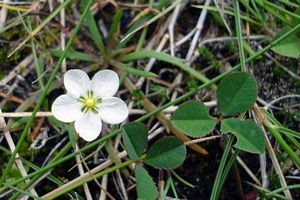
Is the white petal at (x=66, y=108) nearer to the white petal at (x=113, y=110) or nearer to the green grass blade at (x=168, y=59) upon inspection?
the white petal at (x=113, y=110)

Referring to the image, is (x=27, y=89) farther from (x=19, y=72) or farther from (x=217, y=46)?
(x=217, y=46)

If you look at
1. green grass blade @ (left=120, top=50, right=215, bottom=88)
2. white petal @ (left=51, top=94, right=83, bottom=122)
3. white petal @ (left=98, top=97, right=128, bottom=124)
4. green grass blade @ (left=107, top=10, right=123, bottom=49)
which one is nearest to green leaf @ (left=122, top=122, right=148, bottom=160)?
white petal @ (left=98, top=97, right=128, bottom=124)

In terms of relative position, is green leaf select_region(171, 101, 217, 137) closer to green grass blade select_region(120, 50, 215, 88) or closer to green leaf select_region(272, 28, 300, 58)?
green grass blade select_region(120, 50, 215, 88)

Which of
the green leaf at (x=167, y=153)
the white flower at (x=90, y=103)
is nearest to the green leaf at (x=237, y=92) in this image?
the green leaf at (x=167, y=153)

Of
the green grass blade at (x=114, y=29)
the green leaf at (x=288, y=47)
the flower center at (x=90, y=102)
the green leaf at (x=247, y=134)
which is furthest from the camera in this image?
the green grass blade at (x=114, y=29)

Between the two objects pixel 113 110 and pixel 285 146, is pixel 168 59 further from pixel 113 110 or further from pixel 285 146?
pixel 285 146

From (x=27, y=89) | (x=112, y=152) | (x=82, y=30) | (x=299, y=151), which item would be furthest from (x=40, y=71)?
(x=299, y=151)
